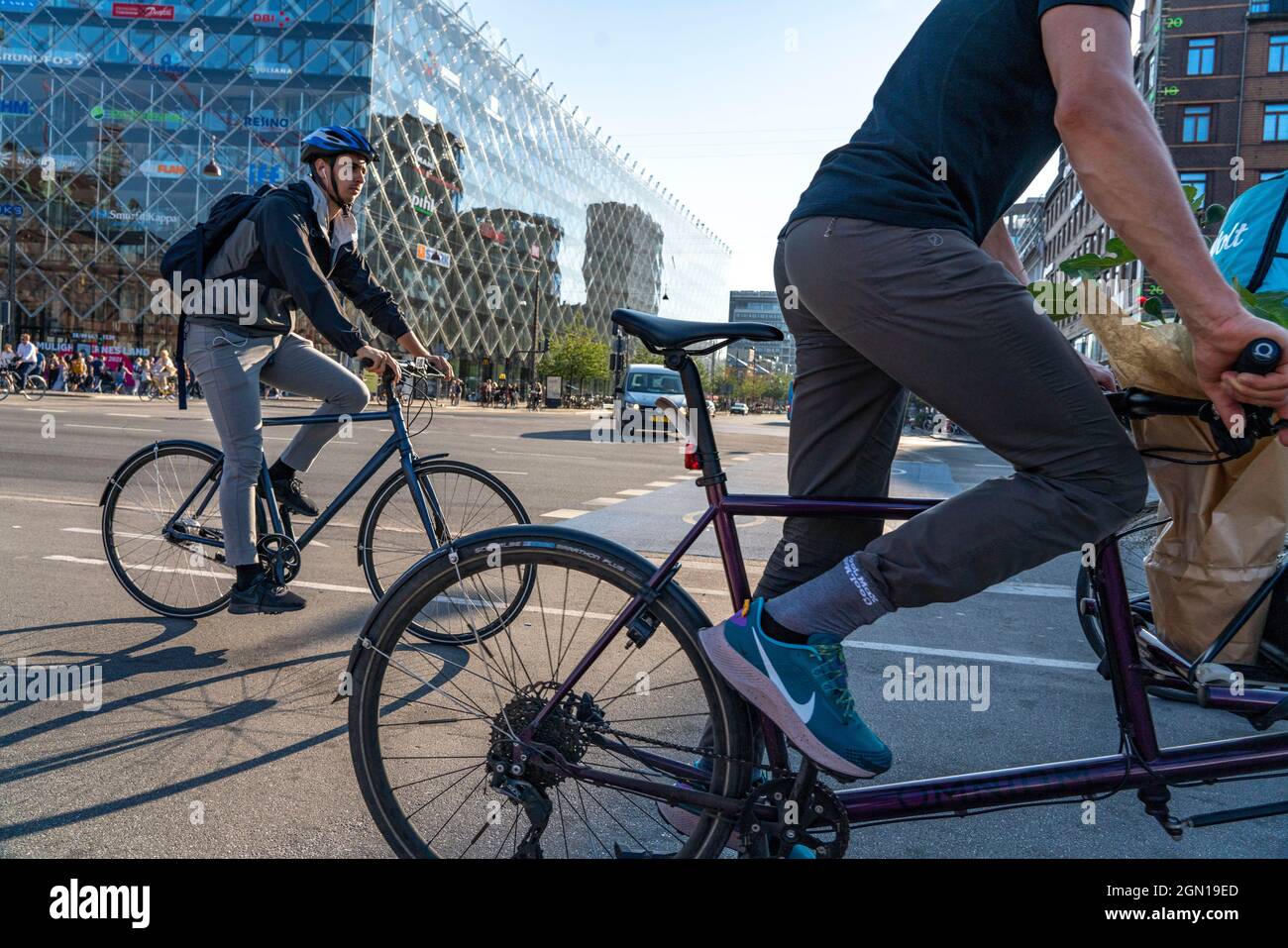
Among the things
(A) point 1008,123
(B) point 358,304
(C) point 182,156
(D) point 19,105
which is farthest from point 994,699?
(D) point 19,105

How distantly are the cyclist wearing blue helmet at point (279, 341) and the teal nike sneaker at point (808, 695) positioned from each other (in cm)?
239

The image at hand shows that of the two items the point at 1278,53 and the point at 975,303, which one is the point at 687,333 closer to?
the point at 975,303

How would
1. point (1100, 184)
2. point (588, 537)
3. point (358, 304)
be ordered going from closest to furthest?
point (1100, 184) < point (588, 537) < point (358, 304)

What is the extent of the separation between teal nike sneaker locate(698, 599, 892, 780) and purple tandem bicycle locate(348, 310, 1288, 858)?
0.09 m

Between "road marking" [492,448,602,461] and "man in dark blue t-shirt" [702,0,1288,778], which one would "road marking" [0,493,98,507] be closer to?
"man in dark blue t-shirt" [702,0,1288,778]

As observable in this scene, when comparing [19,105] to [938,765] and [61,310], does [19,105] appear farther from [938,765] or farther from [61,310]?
[938,765]

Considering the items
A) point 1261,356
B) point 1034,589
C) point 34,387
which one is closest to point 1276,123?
point 1034,589

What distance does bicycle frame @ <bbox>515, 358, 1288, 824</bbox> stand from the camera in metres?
1.86

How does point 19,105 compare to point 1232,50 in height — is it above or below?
below

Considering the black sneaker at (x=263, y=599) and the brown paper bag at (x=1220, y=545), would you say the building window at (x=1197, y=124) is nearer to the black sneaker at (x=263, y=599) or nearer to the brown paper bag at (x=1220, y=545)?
the brown paper bag at (x=1220, y=545)

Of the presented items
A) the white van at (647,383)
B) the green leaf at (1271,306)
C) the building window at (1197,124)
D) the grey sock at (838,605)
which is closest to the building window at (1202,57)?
the building window at (1197,124)

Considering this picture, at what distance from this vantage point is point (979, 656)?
4285 mm

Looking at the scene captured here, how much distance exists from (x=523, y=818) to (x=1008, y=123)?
1.75 m

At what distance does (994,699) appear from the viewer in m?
3.67
